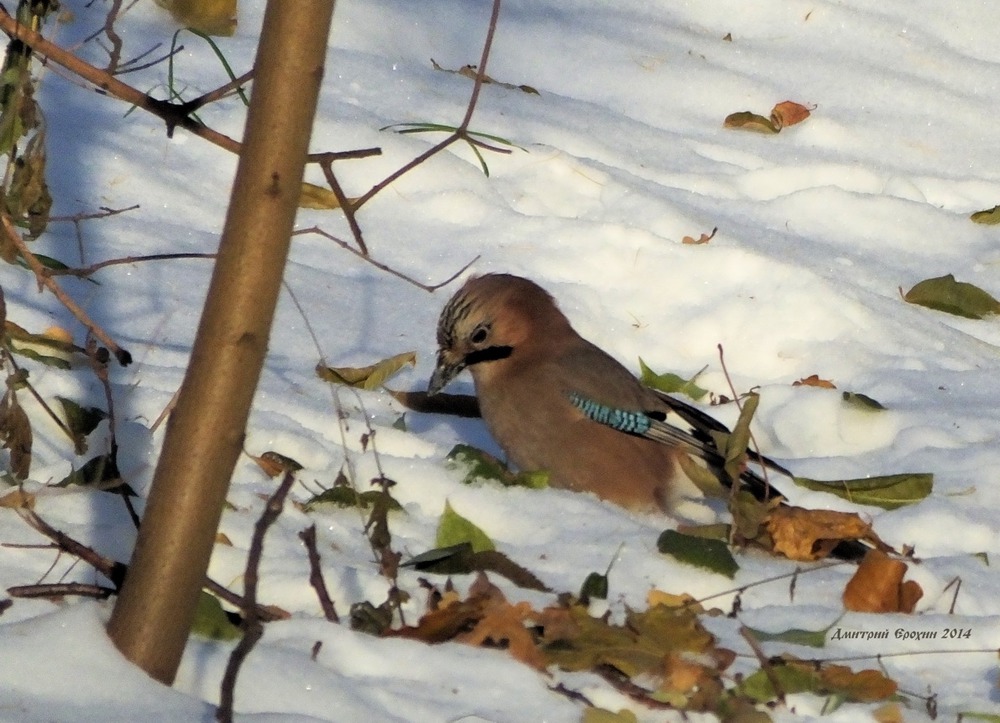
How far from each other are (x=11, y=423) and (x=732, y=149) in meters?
3.99

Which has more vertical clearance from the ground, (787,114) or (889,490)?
(787,114)

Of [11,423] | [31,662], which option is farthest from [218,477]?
[11,423]

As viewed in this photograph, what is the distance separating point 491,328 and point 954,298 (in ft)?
6.35

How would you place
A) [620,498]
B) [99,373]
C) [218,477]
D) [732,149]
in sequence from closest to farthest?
[218,477], [99,373], [620,498], [732,149]

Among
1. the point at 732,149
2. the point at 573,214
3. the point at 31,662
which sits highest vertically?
the point at 732,149

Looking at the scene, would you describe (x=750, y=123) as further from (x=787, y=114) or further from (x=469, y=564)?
(x=469, y=564)

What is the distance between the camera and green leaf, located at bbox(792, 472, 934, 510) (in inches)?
139

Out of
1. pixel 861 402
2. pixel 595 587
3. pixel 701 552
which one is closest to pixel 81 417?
pixel 595 587

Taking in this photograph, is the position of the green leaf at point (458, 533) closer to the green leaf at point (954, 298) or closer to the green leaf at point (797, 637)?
the green leaf at point (797, 637)

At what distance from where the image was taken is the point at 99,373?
243 cm

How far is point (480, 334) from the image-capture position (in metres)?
3.89

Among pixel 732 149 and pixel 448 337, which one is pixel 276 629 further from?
pixel 732 149

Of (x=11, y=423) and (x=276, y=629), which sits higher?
(x=11, y=423)

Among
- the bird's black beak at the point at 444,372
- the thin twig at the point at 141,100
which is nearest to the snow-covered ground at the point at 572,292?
the bird's black beak at the point at 444,372
